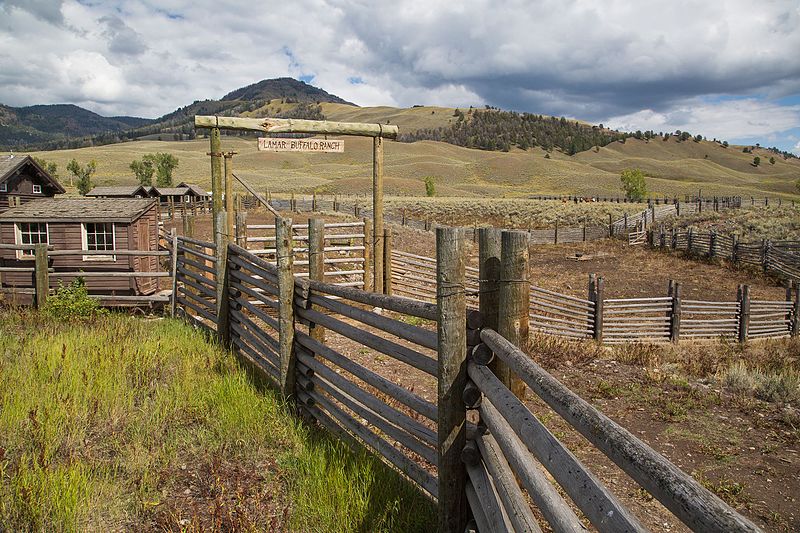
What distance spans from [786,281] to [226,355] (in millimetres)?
21726

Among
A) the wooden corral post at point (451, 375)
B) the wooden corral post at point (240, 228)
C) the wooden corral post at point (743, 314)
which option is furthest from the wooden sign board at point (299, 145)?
the wooden corral post at point (743, 314)

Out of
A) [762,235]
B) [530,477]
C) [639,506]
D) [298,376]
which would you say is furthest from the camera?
[762,235]

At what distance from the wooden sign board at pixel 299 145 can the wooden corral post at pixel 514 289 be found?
278 inches

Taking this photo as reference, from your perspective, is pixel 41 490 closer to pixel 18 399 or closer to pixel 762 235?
pixel 18 399

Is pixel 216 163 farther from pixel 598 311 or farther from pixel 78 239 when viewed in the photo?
pixel 598 311

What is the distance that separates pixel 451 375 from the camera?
312cm

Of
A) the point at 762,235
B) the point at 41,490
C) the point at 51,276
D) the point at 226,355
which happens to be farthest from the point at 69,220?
the point at 762,235

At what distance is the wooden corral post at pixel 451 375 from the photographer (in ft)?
10.2

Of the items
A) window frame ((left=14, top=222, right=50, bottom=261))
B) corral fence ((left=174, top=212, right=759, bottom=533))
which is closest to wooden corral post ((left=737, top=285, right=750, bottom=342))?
corral fence ((left=174, top=212, right=759, bottom=533))

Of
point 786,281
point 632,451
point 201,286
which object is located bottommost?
point 786,281

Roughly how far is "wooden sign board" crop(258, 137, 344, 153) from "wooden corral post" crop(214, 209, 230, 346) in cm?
196

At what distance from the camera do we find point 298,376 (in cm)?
545

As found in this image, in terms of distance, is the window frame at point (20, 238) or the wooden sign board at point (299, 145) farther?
the window frame at point (20, 238)

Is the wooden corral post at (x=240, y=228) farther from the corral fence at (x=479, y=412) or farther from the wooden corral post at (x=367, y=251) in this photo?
the corral fence at (x=479, y=412)
